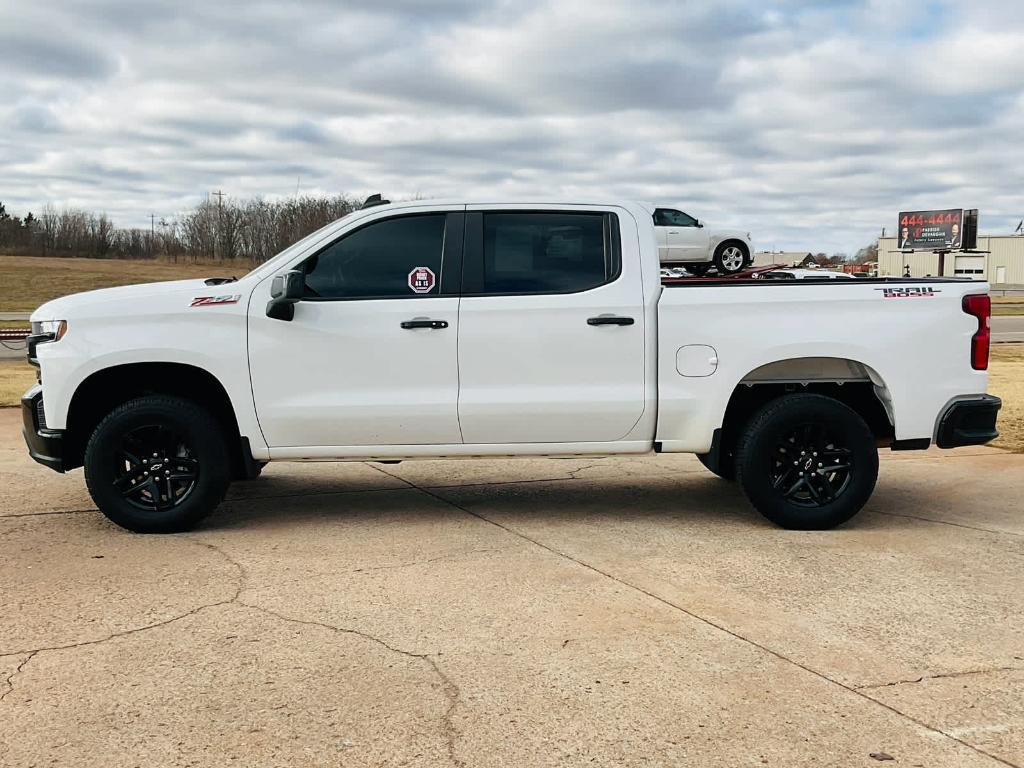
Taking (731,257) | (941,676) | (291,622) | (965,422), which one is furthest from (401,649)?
(731,257)

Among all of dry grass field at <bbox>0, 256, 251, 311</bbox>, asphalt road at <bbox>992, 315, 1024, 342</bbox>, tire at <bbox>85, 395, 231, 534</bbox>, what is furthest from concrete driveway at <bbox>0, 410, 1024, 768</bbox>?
dry grass field at <bbox>0, 256, 251, 311</bbox>

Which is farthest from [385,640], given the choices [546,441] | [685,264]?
[685,264]

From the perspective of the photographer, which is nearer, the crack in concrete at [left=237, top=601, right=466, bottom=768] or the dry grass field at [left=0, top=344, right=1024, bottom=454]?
the crack in concrete at [left=237, top=601, right=466, bottom=768]

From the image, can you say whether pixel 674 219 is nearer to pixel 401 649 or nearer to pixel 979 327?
pixel 979 327

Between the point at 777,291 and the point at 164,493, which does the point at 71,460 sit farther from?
the point at 777,291

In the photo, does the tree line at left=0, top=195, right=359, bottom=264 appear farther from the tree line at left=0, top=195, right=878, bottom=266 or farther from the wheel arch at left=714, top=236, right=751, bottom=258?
the wheel arch at left=714, top=236, right=751, bottom=258

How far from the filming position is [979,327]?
643 cm

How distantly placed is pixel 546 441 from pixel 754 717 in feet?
9.60

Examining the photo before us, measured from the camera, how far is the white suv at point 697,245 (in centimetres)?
1318

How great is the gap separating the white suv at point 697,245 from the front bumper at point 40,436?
8238mm

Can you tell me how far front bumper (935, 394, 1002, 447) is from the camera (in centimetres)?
640

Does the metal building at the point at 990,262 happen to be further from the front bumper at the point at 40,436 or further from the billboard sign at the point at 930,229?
the front bumper at the point at 40,436

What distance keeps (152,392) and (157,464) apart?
0.47 metres

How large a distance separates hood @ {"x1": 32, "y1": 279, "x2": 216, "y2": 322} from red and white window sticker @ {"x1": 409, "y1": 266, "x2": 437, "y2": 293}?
3.58ft
